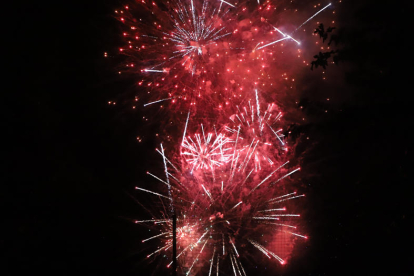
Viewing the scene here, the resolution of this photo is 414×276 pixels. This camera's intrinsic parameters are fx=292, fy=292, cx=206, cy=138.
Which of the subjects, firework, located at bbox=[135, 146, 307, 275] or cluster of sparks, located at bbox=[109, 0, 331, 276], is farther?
firework, located at bbox=[135, 146, 307, 275]

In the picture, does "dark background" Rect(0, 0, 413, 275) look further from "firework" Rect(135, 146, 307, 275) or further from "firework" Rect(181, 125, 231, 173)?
"firework" Rect(181, 125, 231, 173)

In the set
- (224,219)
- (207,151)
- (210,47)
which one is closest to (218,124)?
(207,151)

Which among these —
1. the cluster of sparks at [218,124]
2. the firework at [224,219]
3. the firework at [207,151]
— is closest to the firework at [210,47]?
the cluster of sparks at [218,124]

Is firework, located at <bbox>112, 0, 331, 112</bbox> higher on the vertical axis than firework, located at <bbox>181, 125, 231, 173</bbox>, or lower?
higher

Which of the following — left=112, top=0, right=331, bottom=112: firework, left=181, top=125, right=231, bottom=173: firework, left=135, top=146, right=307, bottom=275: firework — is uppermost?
left=112, top=0, right=331, bottom=112: firework

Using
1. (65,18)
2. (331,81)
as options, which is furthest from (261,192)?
(65,18)

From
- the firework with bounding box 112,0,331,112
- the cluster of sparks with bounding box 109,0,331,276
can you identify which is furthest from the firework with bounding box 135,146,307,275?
the firework with bounding box 112,0,331,112
